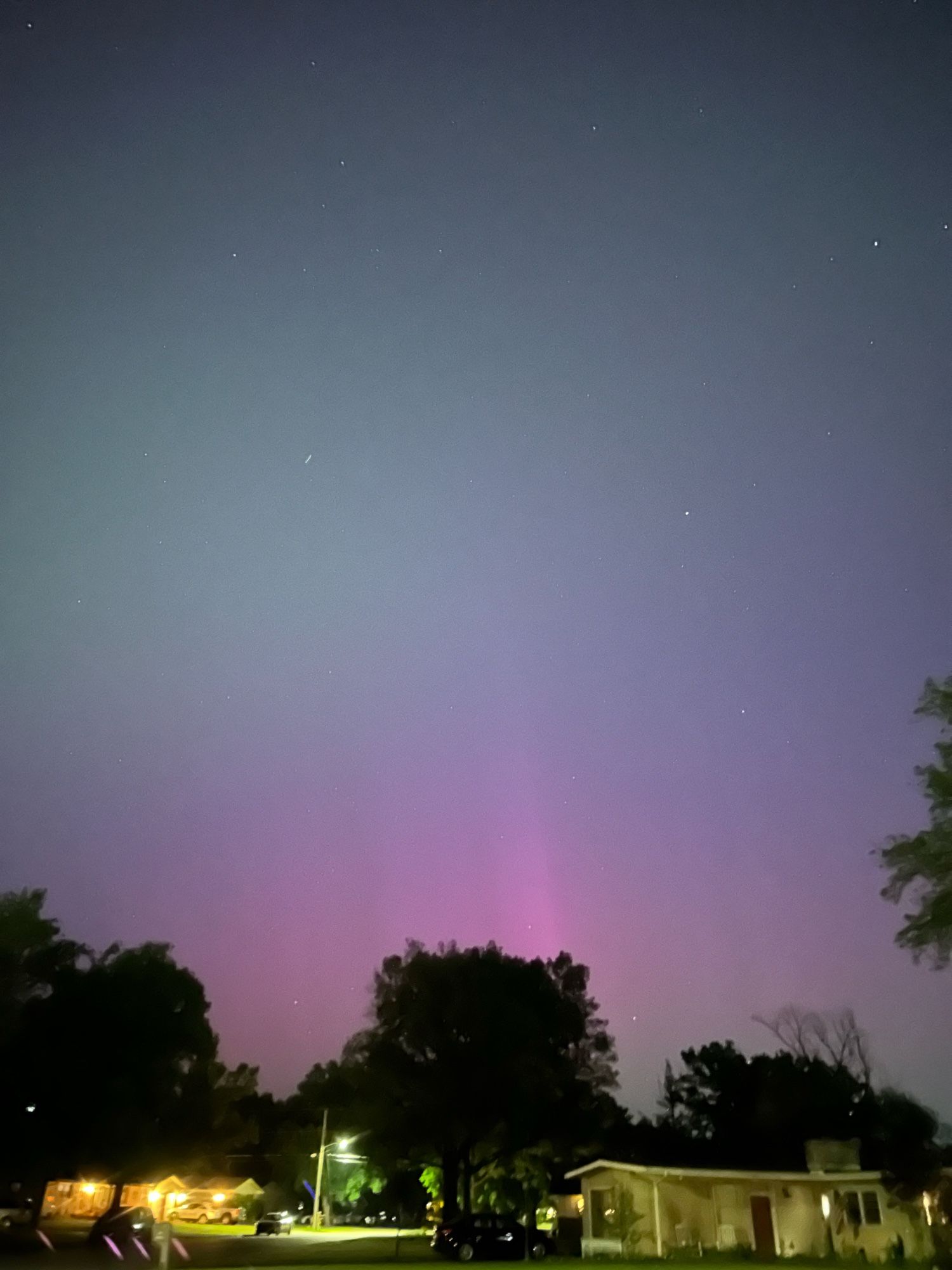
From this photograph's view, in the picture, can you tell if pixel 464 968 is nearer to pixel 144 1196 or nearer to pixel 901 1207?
pixel 901 1207

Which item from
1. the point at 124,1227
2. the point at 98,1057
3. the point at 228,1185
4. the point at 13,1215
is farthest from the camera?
the point at 228,1185

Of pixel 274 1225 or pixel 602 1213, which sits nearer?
pixel 602 1213

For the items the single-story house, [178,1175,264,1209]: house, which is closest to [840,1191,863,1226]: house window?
the single-story house

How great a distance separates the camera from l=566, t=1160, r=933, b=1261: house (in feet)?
107

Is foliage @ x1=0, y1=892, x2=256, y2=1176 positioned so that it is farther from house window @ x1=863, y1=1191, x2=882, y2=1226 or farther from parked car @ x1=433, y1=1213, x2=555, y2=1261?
house window @ x1=863, y1=1191, x2=882, y2=1226

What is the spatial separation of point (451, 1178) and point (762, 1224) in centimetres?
2179

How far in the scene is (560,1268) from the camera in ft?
95.6

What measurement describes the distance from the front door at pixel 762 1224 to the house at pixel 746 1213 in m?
0.02

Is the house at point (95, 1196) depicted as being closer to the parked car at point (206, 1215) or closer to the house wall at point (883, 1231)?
the parked car at point (206, 1215)

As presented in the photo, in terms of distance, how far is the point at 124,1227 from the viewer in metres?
39.9

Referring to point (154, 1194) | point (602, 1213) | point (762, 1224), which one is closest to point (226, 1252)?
point (602, 1213)

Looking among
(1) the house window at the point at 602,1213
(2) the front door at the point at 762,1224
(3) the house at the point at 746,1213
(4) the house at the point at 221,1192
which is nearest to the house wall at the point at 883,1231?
(3) the house at the point at 746,1213

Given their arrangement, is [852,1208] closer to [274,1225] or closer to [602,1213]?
[602,1213]

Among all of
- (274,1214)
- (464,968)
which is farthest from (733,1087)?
(274,1214)
